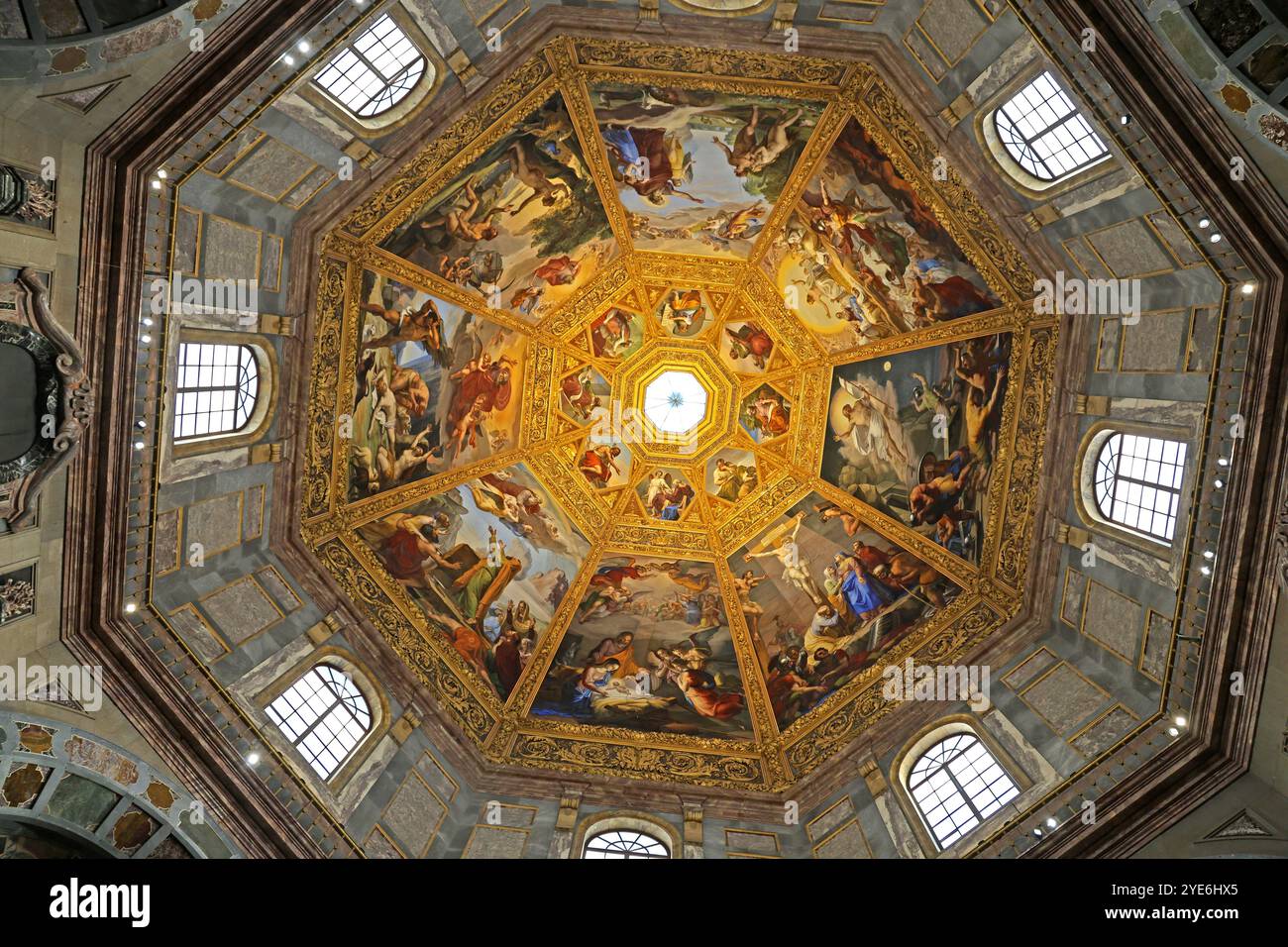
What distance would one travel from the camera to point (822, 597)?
68.0ft

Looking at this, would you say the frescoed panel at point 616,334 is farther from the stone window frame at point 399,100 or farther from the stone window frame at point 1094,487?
the stone window frame at point 1094,487

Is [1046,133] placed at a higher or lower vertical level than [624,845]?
higher

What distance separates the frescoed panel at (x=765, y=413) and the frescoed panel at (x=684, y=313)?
2.06 meters

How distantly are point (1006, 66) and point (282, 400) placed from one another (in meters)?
12.5

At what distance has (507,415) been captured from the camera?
21.9 metres

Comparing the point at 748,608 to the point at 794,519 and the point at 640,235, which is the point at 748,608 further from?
the point at 640,235

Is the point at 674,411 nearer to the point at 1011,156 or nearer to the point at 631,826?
the point at 631,826

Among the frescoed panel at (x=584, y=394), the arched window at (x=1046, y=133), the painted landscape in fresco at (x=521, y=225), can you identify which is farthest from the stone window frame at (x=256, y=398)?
the arched window at (x=1046, y=133)

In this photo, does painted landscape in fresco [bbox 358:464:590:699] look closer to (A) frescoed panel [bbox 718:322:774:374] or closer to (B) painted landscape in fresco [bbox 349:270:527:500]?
(B) painted landscape in fresco [bbox 349:270:527:500]

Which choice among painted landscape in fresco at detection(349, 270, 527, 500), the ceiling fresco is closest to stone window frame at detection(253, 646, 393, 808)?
the ceiling fresco

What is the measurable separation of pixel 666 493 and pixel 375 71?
462 inches

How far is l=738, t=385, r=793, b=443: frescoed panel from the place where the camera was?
22.7m

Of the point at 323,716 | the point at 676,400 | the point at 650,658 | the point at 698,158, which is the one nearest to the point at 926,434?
the point at 676,400
